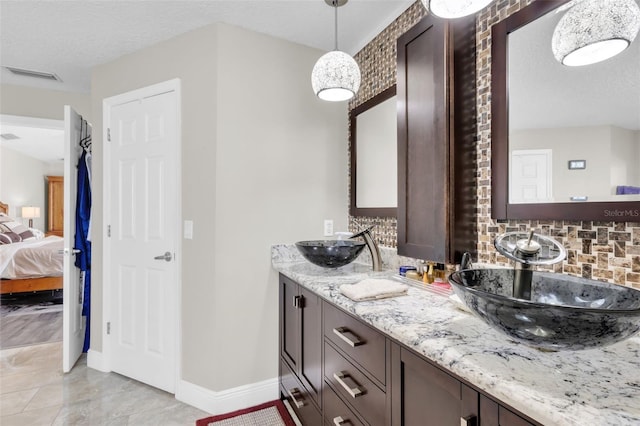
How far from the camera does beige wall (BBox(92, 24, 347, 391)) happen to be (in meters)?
2.11

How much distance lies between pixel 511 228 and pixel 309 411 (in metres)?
1.32

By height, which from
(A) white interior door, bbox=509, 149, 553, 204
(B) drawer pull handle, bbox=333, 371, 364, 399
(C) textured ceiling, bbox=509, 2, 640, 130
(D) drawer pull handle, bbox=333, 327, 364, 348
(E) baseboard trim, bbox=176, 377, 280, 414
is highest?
(C) textured ceiling, bbox=509, 2, 640, 130

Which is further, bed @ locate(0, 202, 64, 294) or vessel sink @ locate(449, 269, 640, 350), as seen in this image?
bed @ locate(0, 202, 64, 294)

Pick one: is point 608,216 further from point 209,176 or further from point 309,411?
point 209,176

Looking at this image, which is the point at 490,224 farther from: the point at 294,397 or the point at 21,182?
the point at 21,182

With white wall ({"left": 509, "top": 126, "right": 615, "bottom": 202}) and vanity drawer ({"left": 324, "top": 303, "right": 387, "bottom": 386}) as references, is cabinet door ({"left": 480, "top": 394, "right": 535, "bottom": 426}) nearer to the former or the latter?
vanity drawer ({"left": 324, "top": 303, "right": 387, "bottom": 386})

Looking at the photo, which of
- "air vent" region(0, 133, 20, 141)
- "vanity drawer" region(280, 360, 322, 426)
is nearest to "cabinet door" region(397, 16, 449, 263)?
"vanity drawer" region(280, 360, 322, 426)

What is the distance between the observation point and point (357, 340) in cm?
125

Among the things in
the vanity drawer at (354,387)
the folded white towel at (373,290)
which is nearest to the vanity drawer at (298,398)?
the vanity drawer at (354,387)

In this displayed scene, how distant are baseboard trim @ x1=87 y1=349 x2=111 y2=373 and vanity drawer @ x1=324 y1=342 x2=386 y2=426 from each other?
80.0 inches

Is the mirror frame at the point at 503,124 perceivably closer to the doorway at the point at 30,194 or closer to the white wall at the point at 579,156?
the white wall at the point at 579,156

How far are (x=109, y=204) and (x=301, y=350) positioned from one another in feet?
6.14

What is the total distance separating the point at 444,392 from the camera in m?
0.85

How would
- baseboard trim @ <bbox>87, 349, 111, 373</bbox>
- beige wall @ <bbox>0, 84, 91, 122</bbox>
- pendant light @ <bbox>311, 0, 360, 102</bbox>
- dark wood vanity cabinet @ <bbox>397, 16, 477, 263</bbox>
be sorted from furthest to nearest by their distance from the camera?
beige wall @ <bbox>0, 84, 91, 122</bbox>, baseboard trim @ <bbox>87, 349, 111, 373</bbox>, pendant light @ <bbox>311, 0, 360, 102</bbox>, dark wood vanity cabinet @ <bbox>397, 16, 477, 263</bbox>
